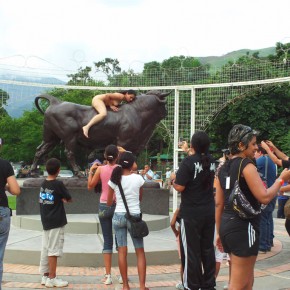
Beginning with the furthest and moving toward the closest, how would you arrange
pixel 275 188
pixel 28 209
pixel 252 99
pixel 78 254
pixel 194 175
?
pixel 252 99 → pixel 28 209 → pixel 78 254 → pixel 194 175 → pixel 275 188

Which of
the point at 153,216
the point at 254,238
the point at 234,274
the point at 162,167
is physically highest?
the point at 254,238

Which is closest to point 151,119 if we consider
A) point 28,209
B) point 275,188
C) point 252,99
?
point 28,209

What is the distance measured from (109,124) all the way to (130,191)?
14.6 feet

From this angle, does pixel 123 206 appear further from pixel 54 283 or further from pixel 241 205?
pixel 241 205

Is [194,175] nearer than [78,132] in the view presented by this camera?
Yes

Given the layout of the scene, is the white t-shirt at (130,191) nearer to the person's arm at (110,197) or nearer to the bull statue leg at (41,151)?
the person's arm at (110,197)

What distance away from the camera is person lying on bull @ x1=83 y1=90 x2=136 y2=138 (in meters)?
9.87

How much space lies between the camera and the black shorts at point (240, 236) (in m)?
4.03

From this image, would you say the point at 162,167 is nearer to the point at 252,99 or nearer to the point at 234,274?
the point at 252,99

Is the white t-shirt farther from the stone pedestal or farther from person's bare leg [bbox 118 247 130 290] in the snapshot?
the stone pedestal

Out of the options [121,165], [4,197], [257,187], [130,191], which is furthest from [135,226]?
[257,187]

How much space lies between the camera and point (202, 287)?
5.29 meters

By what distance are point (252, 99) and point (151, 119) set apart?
20.4 m

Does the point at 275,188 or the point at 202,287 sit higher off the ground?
the point at 275,188
